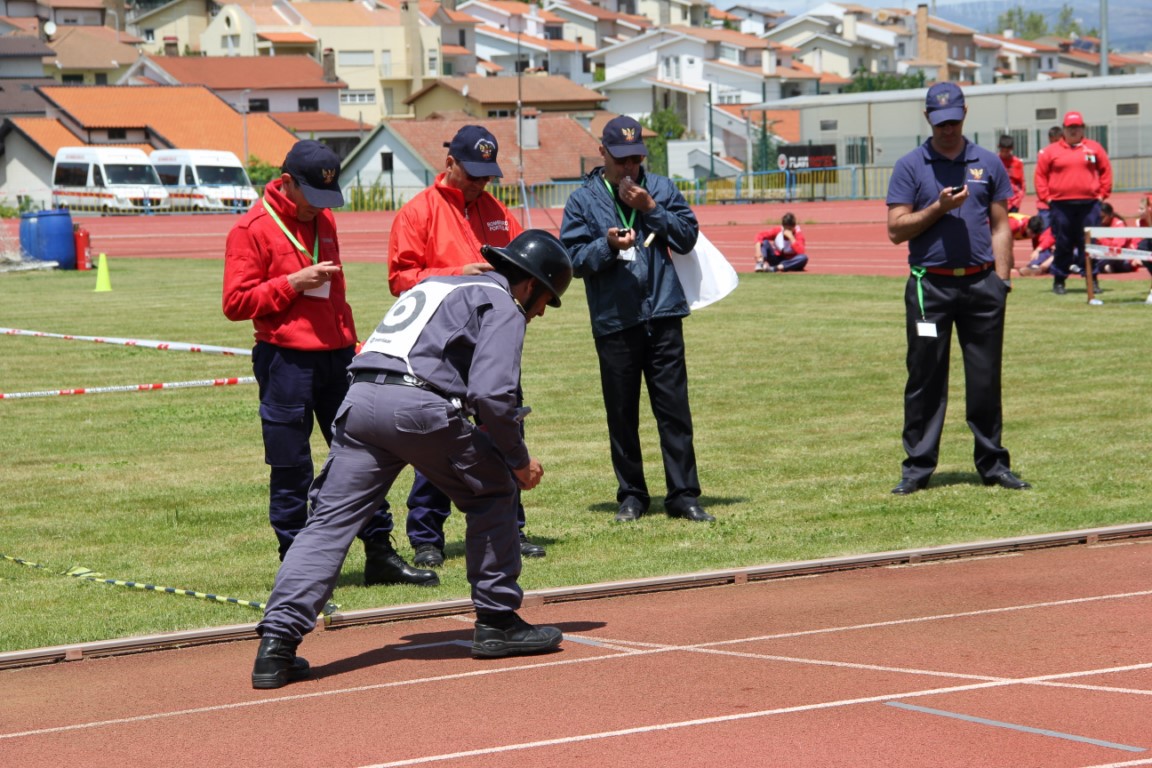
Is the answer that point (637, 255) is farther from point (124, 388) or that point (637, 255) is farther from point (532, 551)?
point (124, 388)

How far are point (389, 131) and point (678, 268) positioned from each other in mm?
73902

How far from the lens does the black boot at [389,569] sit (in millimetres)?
8328

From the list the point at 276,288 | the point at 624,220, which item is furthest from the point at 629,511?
the point at 276,288

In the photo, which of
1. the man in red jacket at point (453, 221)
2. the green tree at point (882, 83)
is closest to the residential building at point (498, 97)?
the green tree at point (882, 83)

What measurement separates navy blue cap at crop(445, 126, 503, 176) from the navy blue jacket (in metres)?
1.20

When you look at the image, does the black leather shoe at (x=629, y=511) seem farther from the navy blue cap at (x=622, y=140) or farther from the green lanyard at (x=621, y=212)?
the navy blue cap at (x=622, y=140)

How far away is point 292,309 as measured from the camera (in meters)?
7.88

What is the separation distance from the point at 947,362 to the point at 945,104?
158cm

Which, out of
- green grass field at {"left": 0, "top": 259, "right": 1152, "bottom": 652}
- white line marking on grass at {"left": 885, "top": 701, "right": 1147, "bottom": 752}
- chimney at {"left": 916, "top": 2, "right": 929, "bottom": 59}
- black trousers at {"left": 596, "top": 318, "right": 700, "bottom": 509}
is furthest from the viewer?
chimney at {"left": 916, "top": 2, "right": 929, "bottom": 59}

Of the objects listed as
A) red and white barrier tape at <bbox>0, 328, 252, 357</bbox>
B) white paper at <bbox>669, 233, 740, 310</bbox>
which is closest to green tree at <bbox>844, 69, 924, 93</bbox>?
red and white barrier tape at <bbox>0, 328, 252, 357</bbox>

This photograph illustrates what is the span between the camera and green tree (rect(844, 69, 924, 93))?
126 m

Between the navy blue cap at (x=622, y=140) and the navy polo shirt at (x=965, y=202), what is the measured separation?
1.68m

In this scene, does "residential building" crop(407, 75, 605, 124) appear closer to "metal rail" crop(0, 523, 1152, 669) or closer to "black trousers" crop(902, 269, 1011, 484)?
"black trousers" crop(902, 269, 1011, 484)

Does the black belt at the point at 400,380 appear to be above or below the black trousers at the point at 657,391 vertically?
above
